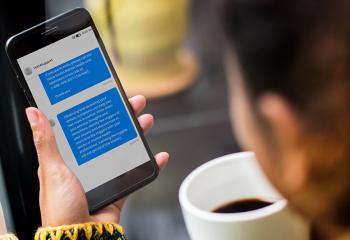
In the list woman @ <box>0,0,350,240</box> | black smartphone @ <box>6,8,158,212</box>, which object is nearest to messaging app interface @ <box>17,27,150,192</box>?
black smartphone @ <box>6,8,158,212</box>

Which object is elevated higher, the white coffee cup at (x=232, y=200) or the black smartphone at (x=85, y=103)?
the black smartphone at (x=85, y=103)

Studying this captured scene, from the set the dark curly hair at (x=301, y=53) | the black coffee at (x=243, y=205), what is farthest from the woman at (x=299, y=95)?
the black coffee at (x=243, y=205)

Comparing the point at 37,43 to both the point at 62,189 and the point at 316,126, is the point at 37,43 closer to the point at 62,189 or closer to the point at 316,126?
the point at 62,189

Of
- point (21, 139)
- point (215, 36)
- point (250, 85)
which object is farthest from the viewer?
point (21, 139)

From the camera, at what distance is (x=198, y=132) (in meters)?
0.54

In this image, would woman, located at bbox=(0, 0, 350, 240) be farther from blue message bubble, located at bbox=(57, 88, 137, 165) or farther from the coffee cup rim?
blue message bubble, located at bbox=(57, 88, 137, 165)

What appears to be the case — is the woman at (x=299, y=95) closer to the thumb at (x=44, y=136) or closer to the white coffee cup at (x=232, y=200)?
the white coffee cup at (x=232, y=200)

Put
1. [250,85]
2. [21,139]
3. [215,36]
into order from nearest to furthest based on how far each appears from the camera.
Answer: [250,85] < [215,36] < [21,139]

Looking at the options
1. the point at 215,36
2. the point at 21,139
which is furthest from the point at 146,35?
the point at 21,139

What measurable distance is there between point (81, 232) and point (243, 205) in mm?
133

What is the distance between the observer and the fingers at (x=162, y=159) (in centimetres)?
55

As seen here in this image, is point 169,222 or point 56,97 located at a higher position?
point 56,97

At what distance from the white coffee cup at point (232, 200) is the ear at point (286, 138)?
9cm

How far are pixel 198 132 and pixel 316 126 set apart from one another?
0.19 meters
